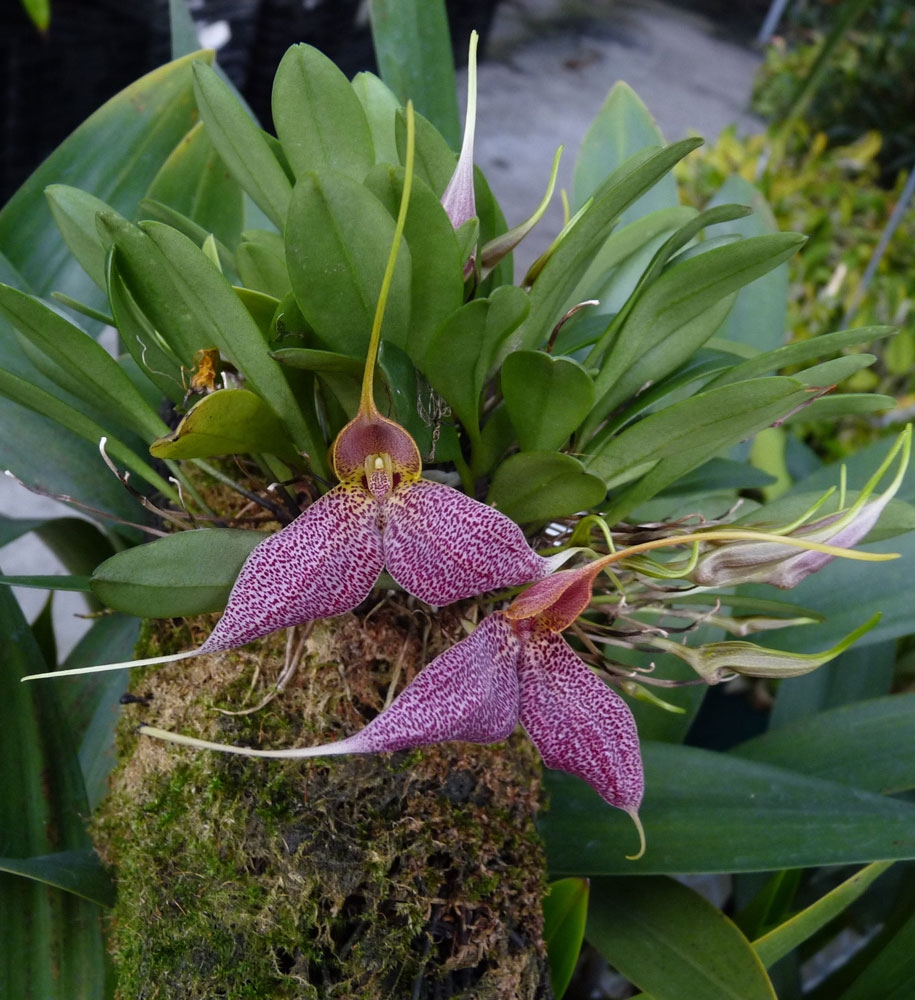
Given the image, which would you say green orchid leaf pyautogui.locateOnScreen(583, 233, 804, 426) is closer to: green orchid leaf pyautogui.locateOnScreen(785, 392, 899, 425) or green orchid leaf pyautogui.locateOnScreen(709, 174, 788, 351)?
green orchid leaf pyautogui.locateOnScreen(785, 392, 899, 425)

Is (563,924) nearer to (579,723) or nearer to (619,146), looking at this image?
(579,723)

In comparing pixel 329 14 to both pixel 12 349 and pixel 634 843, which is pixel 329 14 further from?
pixel 634 843

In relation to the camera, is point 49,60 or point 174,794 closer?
point 174,794

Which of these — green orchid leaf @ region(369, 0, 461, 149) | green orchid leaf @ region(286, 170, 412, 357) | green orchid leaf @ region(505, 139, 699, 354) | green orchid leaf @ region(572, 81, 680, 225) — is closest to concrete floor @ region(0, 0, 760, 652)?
green orchid leaf @ region(572, 81, 680, 225)

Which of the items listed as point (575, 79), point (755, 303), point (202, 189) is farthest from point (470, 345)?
point (575, 79)

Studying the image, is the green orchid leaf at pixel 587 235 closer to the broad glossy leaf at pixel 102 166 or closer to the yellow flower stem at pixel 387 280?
the yellow flower stem at pixel 387 280

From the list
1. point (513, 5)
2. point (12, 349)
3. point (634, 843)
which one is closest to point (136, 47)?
point (12, 349)
